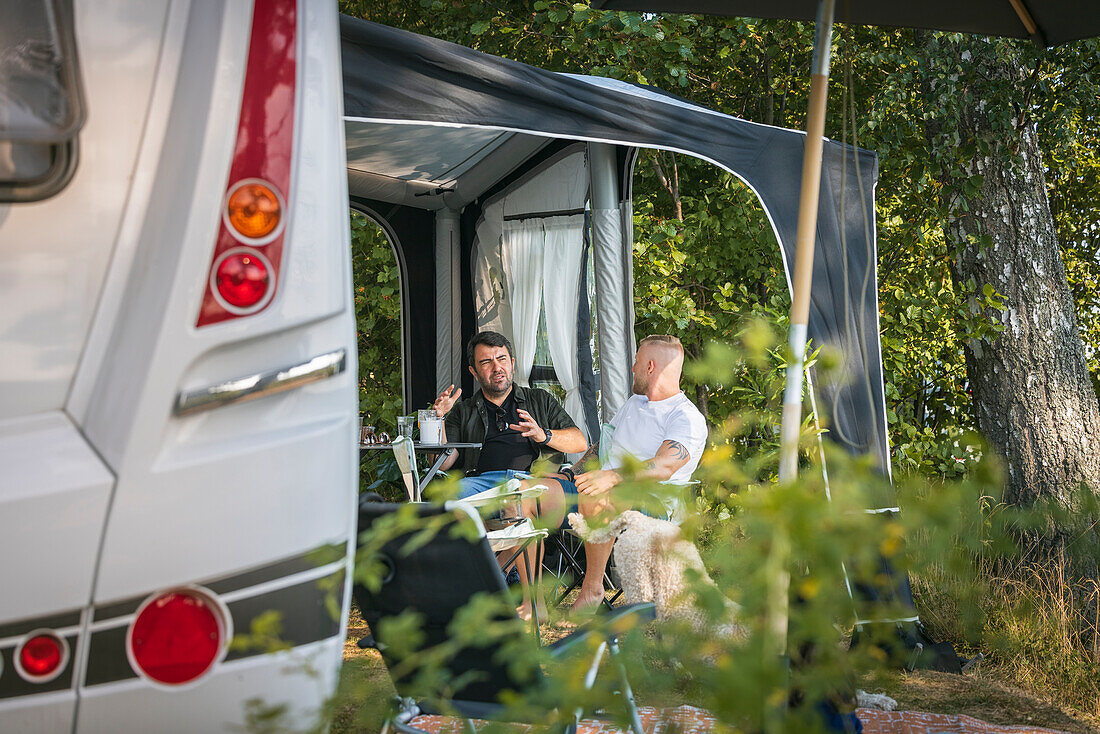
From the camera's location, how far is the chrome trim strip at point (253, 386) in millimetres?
1434

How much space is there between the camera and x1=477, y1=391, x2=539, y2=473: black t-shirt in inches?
190

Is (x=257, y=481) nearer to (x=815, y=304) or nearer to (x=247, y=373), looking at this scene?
(x=247, y=373)

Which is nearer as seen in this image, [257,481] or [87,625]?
[87,625]

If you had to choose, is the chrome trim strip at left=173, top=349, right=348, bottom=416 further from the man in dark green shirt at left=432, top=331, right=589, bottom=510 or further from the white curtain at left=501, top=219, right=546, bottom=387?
the white curtain at left=501, top=219, right=546, bottom=387

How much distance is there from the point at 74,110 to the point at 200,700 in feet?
3.01

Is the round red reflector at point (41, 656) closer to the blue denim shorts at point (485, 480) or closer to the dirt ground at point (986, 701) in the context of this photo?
the dirt ground at point (986, 701)

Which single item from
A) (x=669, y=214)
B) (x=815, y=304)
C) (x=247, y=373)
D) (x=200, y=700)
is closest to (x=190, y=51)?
(x=247, y=373)

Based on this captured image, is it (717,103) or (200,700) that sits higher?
(717,103)

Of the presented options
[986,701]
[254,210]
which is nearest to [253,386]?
[254,210]

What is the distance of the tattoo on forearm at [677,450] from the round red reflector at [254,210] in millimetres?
2470

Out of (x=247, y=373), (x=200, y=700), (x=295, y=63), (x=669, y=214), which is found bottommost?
(x=200, y=700)

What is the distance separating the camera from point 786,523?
81 cm

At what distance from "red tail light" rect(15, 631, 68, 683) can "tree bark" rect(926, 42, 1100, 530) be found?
182 inches

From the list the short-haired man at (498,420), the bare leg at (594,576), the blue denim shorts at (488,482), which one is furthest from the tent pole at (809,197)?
the short-haired man at (498,420)
